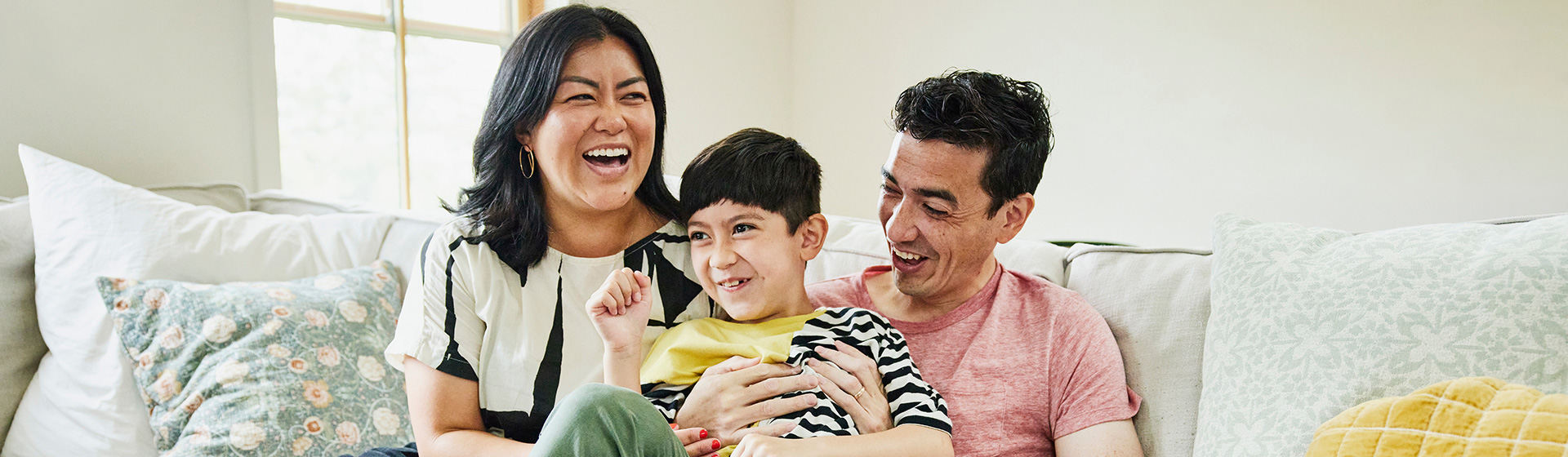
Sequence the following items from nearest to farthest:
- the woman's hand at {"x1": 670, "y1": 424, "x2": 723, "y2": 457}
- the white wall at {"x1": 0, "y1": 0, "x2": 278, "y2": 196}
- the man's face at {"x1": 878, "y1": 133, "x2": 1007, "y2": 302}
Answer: the woman's hand at {"x1": 670, "y1": 424, "x2": 723, "y2": 457} → the man's face at {"x1": 878, "y1": 133, "x2": 1007, "y2": 302} → the white wall at {"x1": 0, "y1": 0, "x2": 278, "y2": 196}

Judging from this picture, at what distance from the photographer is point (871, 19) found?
4.18 meters

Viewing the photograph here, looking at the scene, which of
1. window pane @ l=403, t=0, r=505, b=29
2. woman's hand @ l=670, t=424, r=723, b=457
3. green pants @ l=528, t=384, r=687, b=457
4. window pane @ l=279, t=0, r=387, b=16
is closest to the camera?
green pants @ l=528, t=384, r=687, b=457

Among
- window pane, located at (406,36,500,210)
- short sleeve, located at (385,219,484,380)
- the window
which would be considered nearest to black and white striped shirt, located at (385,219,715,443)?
short sleeve, located at (385,219,484,380)

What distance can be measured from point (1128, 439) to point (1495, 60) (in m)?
2.04

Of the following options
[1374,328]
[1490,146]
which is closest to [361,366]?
[1374,328]

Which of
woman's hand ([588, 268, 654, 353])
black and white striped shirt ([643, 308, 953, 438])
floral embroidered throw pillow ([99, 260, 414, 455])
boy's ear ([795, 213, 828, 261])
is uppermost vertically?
boy's ear ([795, 213, 828, 261])

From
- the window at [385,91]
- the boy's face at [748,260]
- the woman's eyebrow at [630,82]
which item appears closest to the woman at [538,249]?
the woman's eyebrow at [630,82]

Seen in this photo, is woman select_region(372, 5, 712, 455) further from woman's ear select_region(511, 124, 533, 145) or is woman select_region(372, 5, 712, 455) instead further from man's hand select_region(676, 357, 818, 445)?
man's hand select_region(676, 357, 818, 445)

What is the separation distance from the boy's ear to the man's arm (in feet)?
1.43

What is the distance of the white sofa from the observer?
4.51 ft

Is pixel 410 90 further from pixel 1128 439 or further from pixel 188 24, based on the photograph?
pixel 1128 439

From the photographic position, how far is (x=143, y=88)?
2463mm

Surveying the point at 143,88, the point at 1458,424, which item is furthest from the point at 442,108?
the point at 1458,424

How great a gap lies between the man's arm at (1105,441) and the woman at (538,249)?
0.56m
